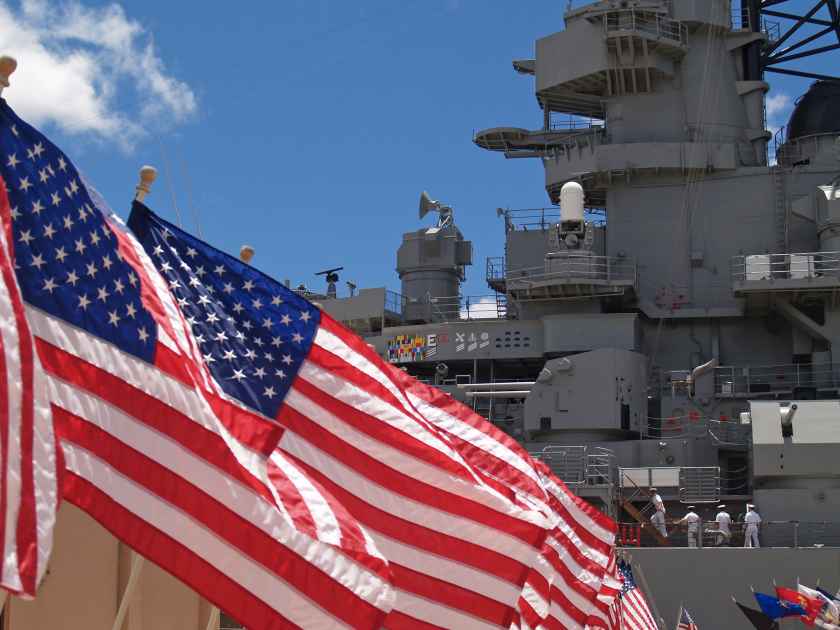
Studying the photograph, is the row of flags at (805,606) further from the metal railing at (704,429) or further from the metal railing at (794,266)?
the metal railing at (794,266)

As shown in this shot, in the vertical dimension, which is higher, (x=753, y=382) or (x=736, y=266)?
(x=736, y=266)

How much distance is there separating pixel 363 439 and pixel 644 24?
19080mm

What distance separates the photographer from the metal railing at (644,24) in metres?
25.7

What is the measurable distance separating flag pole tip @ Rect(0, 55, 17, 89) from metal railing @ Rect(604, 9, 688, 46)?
20.4 m

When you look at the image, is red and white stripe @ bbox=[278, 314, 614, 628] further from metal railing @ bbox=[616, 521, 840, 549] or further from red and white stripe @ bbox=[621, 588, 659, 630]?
metal railing @ bbox=[616, 521, 840, 549]

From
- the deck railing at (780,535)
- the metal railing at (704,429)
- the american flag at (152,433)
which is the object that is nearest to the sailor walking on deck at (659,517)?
the deck railing at (780,535)

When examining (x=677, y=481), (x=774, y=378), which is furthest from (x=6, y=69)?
(x=774, y=378)

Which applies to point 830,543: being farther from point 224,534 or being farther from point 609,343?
point 224,534

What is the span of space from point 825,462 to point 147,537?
15414mm

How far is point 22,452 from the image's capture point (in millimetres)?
5086

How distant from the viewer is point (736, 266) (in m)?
24.5

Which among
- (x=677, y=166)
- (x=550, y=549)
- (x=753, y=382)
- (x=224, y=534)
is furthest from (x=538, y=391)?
(x=224, y=534)

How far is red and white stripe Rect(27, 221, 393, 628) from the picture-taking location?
5.97 metres

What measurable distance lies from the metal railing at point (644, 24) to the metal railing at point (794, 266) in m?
4.99
